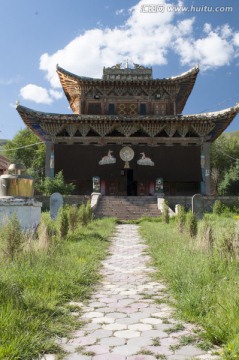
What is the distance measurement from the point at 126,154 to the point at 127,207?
26.3 feet

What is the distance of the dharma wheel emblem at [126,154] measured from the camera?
2959 cm

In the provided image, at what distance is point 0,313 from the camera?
3.91 meters

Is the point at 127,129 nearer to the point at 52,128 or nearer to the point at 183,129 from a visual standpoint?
the point at 183,129

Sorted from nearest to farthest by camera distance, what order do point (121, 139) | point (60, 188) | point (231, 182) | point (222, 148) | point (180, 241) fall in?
1. point (180, 241)
2. point (60, 188)
3. point (121, 139)
4. point (231, 182)
5. point (222, 148)

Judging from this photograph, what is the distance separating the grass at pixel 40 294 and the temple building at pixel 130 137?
20319 mm

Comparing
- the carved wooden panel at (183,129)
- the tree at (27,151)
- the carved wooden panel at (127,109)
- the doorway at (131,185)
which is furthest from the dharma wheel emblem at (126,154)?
the tree at (27,151)

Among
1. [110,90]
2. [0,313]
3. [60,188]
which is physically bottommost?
[0,313]

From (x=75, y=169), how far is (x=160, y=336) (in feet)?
85.3

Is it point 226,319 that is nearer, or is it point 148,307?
point 226,319

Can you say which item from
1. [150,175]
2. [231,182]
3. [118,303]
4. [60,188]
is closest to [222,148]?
[231,182]

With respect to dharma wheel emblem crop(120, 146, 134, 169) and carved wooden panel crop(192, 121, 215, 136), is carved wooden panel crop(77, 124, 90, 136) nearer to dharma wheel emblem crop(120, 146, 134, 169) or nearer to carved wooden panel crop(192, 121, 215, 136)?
Result: dharma wheel emblem crop(120, 146, 134, 169)

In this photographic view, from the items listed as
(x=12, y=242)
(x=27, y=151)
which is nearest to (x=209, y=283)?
(x=12, y=242)

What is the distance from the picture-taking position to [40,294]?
4961 mm

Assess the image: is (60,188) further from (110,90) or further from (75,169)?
(110,90)
